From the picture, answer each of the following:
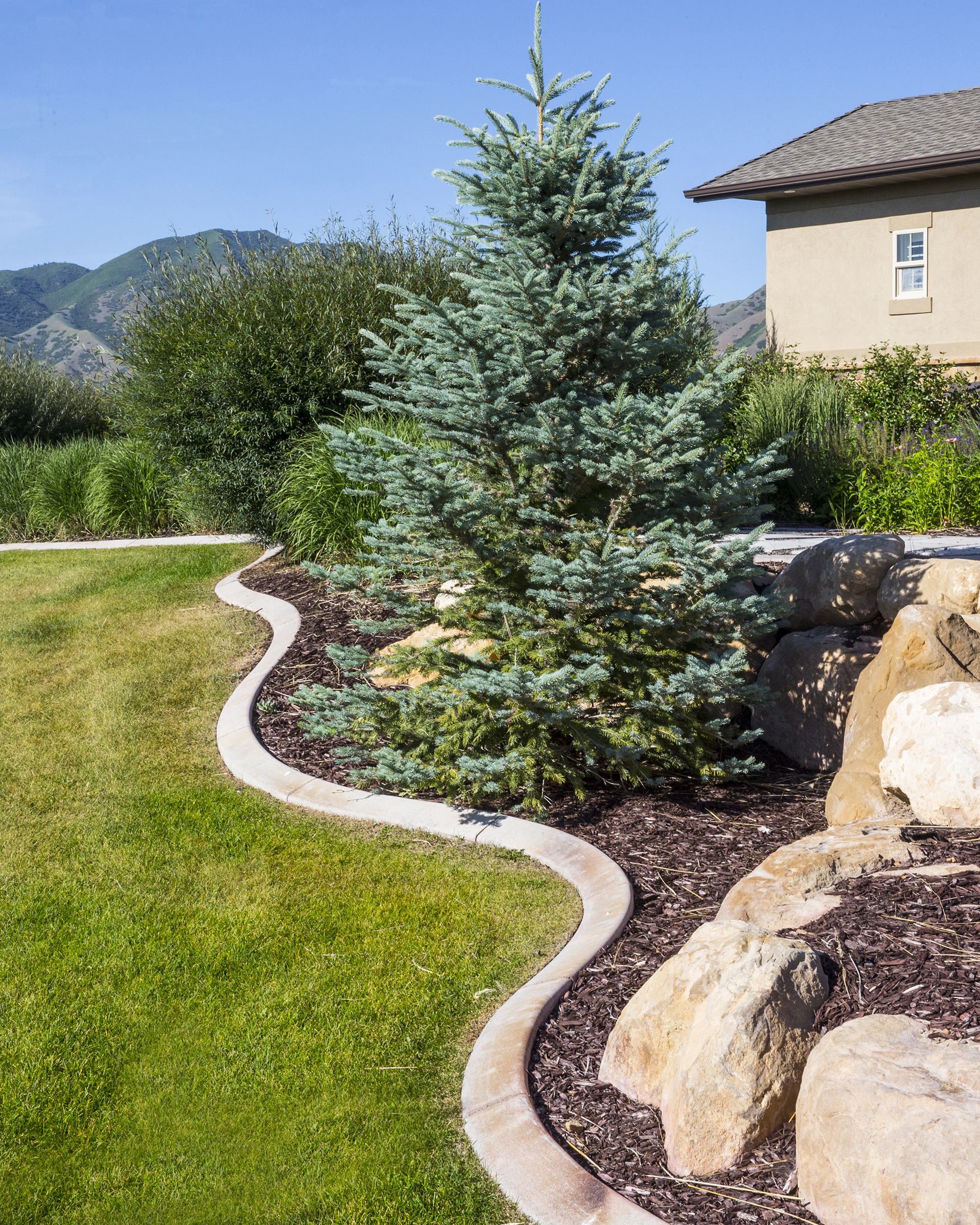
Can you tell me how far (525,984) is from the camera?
3598 millimetres

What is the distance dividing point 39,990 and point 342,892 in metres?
1.23

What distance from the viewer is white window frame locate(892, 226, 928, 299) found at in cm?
1838

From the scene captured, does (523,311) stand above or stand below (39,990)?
above

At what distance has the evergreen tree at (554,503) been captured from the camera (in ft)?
14.5

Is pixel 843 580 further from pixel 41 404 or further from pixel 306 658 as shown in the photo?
pixel 41 404

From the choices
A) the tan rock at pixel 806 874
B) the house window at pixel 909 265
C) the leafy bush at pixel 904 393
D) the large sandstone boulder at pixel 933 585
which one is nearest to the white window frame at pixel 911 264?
the house window at pixel 909 265

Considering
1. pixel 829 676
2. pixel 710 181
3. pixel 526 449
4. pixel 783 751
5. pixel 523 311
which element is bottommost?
pixel 783 751

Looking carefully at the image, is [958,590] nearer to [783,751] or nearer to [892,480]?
[783,751]

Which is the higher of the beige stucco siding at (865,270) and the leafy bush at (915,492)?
the beige stucco siding at (865,270)

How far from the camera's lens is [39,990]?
3727 millimetres

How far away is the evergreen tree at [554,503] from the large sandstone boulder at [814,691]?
30.2 inches

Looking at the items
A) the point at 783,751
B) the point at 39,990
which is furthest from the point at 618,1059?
the point at 783,751

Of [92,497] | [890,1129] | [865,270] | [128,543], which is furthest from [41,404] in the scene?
[890,1129]

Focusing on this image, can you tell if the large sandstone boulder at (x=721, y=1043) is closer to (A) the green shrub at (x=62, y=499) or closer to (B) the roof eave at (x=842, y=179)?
(A) the green shrub at (x=62, y=499)
